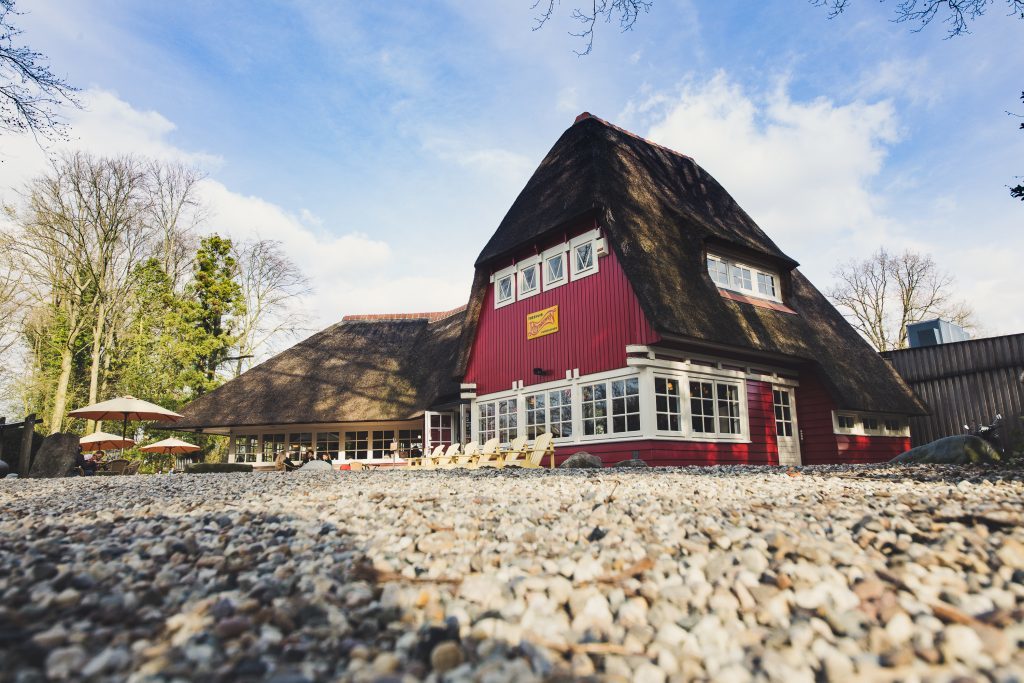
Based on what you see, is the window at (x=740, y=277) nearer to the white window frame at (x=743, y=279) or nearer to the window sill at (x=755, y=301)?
the white window frame at (x=743, y=279)

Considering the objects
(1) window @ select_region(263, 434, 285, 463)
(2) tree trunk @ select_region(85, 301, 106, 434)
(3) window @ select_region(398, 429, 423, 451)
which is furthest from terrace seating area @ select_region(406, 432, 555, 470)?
(2) tree trunk @ select_region(85, 301, 106, 434)

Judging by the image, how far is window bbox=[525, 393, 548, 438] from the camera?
14.3m

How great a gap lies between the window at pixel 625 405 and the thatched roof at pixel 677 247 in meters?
1.45

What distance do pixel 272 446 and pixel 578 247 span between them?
1495cm

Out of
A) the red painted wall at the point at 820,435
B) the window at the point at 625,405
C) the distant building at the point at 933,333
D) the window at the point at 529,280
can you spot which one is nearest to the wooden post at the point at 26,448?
the window at the point at 529,280

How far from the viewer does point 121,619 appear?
2123mm

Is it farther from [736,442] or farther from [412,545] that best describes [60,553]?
[736,442]

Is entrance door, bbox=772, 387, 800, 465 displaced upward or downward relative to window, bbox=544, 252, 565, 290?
downward

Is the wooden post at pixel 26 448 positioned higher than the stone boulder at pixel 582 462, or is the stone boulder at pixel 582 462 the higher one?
the wooden post at pixel 26 448

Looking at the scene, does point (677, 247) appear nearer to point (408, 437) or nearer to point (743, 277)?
point (743, 277)

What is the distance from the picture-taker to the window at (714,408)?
497 inches

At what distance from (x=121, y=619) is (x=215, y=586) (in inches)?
14.9

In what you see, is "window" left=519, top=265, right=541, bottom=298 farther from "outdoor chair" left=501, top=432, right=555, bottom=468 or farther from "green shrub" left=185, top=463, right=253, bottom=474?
"green shrub" left=185, top=463, right=253, bottom=474

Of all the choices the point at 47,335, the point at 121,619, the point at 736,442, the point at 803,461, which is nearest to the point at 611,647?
the point at 121,619
